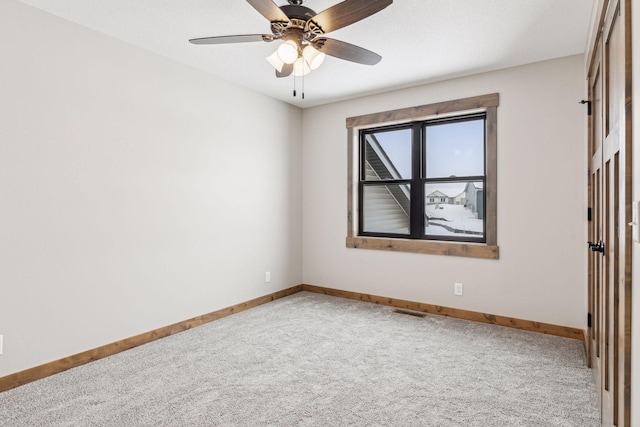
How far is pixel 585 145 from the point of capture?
3172 millimetres

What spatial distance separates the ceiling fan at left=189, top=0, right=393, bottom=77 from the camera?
2.04 metres

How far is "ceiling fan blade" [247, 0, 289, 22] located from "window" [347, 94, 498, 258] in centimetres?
233

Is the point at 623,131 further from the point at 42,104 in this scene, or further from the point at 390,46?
the point at 42,104

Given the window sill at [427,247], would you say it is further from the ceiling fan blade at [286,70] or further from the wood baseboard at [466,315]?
the ceiling fan blade at [286,70]

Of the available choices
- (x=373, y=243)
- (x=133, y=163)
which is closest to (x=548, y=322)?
(x=373, y=243)

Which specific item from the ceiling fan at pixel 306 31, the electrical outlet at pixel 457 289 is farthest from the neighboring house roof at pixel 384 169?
the ceiling fan at pixel 306 31

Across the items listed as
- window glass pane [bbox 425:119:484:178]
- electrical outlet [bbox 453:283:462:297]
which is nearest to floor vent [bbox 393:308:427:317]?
electrical outlet [bbox 453:283:462:297]

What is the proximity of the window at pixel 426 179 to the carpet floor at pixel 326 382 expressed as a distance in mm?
1015

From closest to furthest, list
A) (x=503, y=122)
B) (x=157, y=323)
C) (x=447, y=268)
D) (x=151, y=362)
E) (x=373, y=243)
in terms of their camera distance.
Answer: (x=151, y=362), (x=157, y=323), (x=503, y=122), (x=447, y=268), (x=373, y=243)

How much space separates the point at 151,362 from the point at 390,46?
3134mm

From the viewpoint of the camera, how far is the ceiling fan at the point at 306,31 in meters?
2.04

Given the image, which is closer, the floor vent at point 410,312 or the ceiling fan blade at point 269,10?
the ceiling fan blade at point 269,10

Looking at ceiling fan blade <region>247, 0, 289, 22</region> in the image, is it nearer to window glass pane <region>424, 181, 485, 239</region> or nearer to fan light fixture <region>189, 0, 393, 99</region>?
fan light fixture <region>189, 0, 393, 99</region>

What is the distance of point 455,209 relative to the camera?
4078 mm
